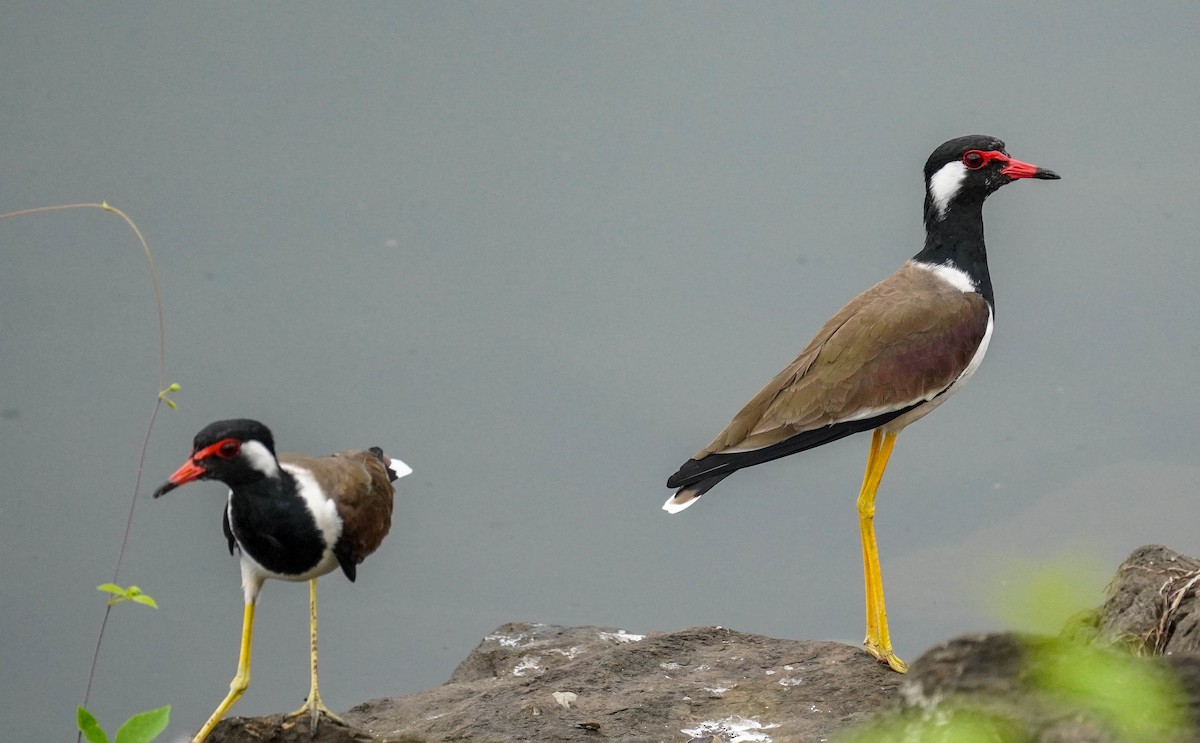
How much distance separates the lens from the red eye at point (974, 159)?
5.48 meters

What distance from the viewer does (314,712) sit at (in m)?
4.49

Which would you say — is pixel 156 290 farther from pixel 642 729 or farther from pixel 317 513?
pixel 642 729

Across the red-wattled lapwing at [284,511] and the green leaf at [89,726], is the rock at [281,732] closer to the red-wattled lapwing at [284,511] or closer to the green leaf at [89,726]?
the red-wattled lapwing at [284,511]

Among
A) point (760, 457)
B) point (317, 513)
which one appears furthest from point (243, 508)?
point (760, 457)

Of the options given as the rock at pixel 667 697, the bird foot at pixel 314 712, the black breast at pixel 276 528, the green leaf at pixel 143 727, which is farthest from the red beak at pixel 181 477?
the rock at pixel 667 697

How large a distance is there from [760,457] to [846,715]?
0.99 m

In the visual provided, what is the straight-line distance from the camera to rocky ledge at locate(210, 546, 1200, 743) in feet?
Answer: 9.61

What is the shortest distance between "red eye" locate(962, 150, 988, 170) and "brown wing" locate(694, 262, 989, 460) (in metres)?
0.49

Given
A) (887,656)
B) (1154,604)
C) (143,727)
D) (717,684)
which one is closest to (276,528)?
(143,727)

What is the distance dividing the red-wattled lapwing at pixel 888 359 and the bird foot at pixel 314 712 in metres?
1.54

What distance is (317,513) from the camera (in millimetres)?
4207

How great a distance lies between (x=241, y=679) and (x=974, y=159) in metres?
3.36

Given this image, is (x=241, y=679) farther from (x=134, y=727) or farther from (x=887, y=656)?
(x=887, y=656)

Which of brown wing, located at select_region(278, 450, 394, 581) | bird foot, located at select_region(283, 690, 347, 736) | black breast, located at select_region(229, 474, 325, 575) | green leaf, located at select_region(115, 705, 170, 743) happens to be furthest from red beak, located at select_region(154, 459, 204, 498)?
bird foot, located at select_region(283, 690, 347, 736)
